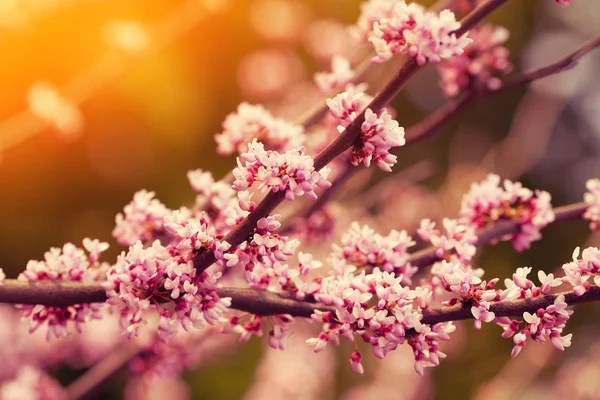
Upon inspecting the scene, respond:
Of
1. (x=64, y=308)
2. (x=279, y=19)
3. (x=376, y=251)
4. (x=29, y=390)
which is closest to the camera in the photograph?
(x=64, y=308)

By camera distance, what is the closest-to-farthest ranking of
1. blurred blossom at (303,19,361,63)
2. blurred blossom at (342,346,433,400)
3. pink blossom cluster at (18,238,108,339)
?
pink blossom cluster at (18,238,108,339), blurred blossom at (303,19,361,63), blurred blossom at (342,346,433,400)

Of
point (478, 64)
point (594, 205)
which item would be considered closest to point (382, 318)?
point (594, 205)

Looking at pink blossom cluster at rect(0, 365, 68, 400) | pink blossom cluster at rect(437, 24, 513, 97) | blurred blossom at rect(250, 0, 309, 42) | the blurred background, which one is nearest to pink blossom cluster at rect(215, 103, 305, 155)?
pink blossom cluster at rect(437, 24, 513, 97)

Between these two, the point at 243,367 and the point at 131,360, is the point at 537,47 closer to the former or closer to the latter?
the point at 243,367

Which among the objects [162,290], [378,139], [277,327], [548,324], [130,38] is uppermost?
[130,38]

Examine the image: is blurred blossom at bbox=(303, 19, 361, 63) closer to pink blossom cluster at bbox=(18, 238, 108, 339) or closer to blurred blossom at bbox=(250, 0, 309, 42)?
blurred blossom at bbox=(250, 0, 309, 42)

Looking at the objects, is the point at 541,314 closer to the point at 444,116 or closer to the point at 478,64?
the point at 444,116

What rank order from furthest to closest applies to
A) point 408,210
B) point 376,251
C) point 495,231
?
1. point 408,210
2. point 495,231
3. point 376,251
